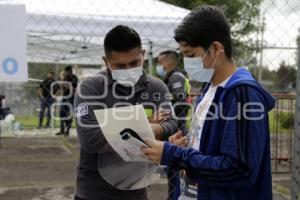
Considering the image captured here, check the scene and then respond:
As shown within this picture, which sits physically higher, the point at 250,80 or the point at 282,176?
the point at 250,80

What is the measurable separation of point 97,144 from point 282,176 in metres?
5.72

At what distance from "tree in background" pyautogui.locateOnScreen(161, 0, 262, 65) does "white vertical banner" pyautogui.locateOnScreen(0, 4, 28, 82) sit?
7.71 ft

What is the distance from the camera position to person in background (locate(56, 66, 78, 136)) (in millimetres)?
12076

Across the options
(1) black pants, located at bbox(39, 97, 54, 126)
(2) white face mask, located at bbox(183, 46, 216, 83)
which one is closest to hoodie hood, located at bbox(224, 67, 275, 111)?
(2) white face mask, located at bbox(183, 46, 216, 83)

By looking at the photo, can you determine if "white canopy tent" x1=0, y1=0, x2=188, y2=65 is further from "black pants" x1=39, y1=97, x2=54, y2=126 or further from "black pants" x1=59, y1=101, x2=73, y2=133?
"black pants" x1=39, y1=97, x2=54, y2=126

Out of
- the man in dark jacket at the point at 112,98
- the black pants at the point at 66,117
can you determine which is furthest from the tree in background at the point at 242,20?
the black pants at the point at 66,117

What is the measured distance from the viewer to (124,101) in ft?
8.55

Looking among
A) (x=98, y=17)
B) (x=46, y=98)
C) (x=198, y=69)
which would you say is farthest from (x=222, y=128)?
(x=46, y=98)

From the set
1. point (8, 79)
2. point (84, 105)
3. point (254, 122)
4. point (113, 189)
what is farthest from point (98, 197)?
point (8, 79)

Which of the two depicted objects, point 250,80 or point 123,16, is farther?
point 123,16

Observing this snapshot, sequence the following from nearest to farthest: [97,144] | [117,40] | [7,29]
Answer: [97,144]
[117,40]
[7,29]

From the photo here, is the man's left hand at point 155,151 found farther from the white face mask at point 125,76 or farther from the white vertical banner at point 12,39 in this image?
the white vertical banner at point 12,39

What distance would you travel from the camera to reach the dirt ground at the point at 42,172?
616 cm

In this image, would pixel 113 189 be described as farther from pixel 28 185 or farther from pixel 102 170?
pixel 28 185
